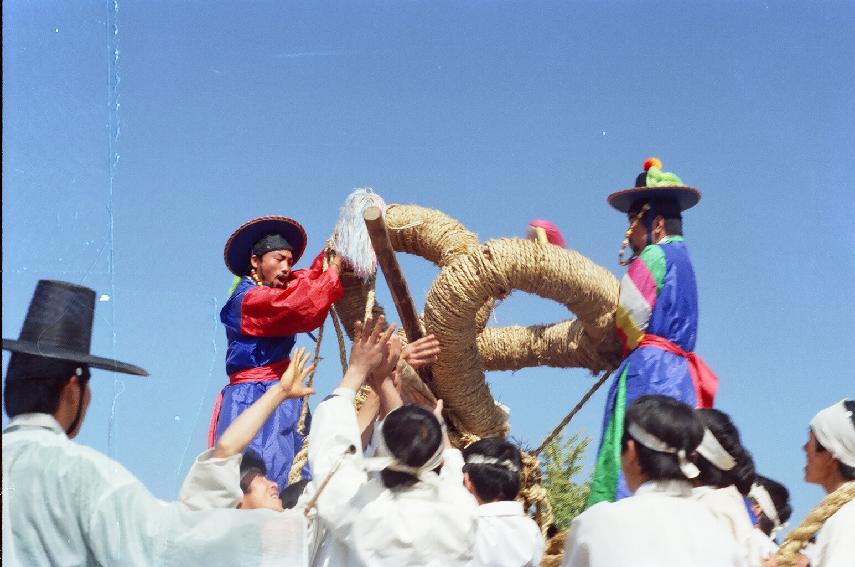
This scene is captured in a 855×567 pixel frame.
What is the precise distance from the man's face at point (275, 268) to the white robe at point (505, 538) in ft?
7.52

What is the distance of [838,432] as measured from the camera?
12.2 feet

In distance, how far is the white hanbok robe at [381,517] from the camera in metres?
3.28

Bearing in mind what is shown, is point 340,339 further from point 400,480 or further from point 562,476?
point 562,476

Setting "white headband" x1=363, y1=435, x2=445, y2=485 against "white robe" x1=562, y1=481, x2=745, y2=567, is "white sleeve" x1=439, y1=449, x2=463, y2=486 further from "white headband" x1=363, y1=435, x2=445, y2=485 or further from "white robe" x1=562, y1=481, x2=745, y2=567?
"white robe" x1=562, y1=481, x2=745, y2=567

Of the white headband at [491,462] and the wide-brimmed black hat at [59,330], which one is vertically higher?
the wide-brimmed black hat at [59,330]

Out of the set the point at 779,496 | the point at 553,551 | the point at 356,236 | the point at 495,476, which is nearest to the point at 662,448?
the point at 495,476

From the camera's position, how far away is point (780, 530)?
193 inches

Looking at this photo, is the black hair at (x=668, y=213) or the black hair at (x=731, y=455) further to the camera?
the black hair at (x=668, y=213)

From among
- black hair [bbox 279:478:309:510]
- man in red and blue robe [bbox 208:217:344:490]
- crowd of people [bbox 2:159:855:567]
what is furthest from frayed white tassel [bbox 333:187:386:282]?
black hair [bbox 279:478:309:510]

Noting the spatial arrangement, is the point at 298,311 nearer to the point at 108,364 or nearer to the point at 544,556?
the point at 544,556

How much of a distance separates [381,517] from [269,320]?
227 centimetres

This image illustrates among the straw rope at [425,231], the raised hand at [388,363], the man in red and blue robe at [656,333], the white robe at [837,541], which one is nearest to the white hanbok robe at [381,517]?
the raised hand at [388,363]

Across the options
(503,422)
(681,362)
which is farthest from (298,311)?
(681,362)

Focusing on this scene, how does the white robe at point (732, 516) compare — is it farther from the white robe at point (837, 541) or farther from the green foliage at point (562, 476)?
the green foliage at point (562, 476)
